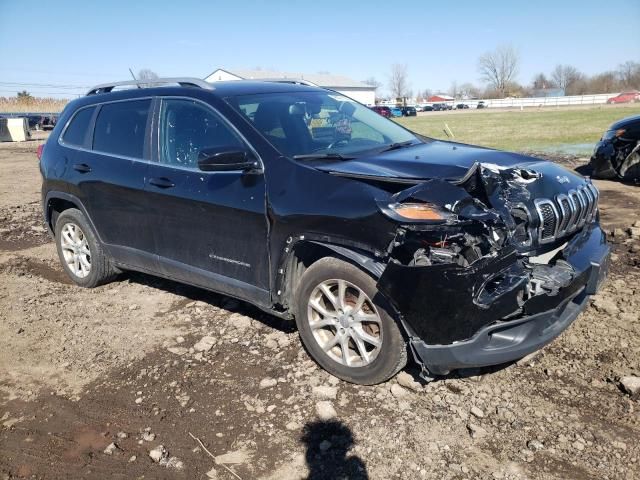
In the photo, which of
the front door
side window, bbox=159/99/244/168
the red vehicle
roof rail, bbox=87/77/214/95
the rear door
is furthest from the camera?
the red vehicle

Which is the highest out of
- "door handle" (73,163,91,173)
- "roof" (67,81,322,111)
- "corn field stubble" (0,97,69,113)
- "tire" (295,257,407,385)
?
"corn field stubble" (0,97,69,113)

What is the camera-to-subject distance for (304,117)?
430 cm

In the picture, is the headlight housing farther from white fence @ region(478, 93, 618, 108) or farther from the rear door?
white fence @ region(478, 93, 618, 108)

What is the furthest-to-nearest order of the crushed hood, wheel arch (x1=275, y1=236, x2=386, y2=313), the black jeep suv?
the crushed hood
wheel arch (x1=275, y1=236, x2=386, y2=313)
the black jeep suv

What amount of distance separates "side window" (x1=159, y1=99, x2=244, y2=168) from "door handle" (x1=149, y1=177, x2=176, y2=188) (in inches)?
5.5

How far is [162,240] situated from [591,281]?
10.6 ft

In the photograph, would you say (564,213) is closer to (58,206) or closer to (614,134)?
(58,206)

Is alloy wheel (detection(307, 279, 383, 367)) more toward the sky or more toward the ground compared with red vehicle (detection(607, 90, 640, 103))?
more toward the ground

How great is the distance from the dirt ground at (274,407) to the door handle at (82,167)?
1386mm

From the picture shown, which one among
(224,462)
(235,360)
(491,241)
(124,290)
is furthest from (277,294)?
(124,290)

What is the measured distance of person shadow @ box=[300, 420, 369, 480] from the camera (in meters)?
2.78

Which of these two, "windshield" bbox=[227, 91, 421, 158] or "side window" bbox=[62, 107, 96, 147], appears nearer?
"windshield" bbox=[227, 91, 421, 158]

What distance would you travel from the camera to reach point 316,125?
14.1 feet

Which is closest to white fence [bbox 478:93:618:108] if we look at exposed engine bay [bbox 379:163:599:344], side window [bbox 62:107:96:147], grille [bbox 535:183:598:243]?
A: side window [bbox 62:107:96:147]
